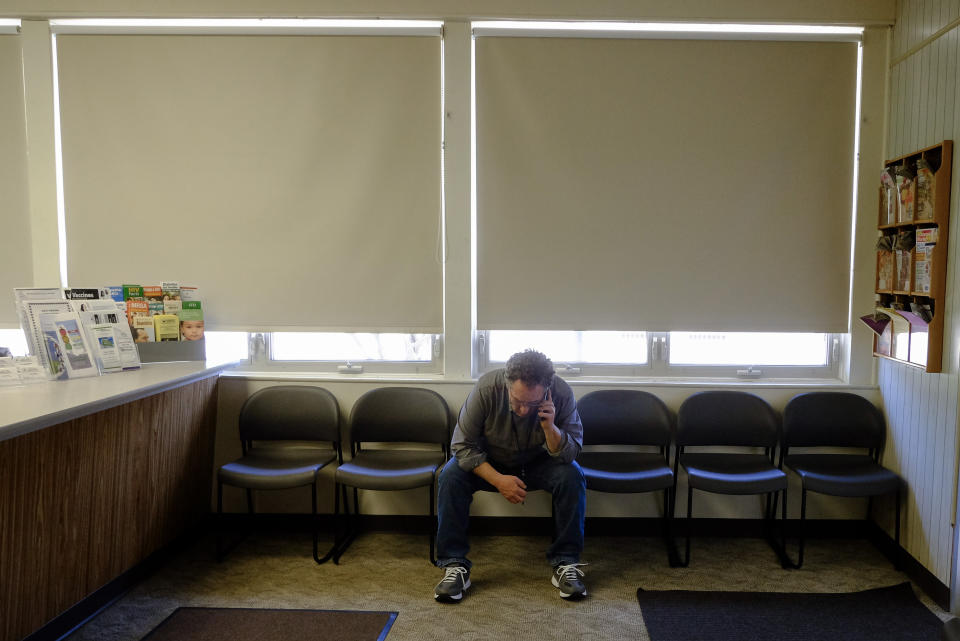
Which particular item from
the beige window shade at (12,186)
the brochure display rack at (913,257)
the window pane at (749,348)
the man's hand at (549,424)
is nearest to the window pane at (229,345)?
the beige window shade at (12,186)

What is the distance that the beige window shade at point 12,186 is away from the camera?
3633 mm

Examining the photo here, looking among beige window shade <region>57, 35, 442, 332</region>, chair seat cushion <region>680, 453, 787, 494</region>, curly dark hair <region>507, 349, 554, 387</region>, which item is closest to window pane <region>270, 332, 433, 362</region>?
beige window shade <region>57, 35, 442, 332</region>

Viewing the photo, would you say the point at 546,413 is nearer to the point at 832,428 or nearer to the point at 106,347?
the point at 832,428

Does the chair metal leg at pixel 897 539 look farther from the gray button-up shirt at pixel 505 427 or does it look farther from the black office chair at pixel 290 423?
the black office chair at pixel 290 423

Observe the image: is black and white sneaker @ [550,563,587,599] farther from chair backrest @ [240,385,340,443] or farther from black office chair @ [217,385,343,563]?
chair backrest @ [240,385,340,443]

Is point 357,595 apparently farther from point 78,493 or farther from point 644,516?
point 644,516

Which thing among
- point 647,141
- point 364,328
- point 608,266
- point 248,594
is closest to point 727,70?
point 647,141

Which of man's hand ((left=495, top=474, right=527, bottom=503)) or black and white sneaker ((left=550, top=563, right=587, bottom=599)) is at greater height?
man's hand ((left=495, top=474, right=527, bottom=503))

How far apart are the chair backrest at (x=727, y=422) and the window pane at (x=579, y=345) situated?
1.44ft

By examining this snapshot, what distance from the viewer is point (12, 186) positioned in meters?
3.68

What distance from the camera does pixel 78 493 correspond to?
2.61 meters

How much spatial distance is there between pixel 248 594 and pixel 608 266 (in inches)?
99.9

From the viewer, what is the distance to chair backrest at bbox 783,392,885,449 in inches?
137

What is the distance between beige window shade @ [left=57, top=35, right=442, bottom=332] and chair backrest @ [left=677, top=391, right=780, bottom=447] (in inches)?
60.3
